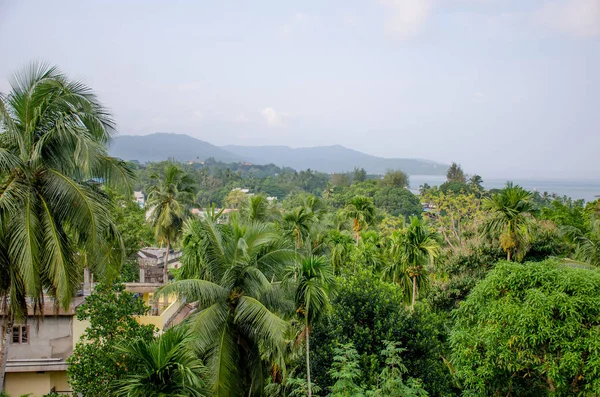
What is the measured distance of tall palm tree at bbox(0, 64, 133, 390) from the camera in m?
8.22

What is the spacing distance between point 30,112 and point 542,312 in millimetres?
11183

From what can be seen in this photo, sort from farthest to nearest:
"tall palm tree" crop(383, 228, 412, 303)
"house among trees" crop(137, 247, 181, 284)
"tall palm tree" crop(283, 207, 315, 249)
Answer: "house among trees" crop(137, 247, 181, 284)
"tall palm tree" crop(283, 207, 315, 249)
"tall palm tree" crop(383, 228, 412, 303)

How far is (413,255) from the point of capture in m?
18.1

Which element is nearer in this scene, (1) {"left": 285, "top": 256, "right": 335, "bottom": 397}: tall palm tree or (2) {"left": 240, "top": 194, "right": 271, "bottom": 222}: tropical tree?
(1) {"left": 285, "top": 256, "right": 335, "bottom": 397}: tall palm tree

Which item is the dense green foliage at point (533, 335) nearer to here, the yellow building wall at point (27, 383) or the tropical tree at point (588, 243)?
the tropical tree at point (588, 243)

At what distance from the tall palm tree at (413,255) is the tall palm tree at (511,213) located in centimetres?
319

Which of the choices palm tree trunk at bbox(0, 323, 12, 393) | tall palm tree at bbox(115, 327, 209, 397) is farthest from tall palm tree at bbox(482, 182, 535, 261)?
palm tree trunk at bbox(0, 323, 12, 393)

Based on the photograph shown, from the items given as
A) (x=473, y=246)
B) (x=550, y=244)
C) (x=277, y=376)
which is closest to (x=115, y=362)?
(x=277, y=376)

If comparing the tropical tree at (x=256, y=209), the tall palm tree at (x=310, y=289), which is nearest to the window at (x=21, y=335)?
the tropical tree at (x=256, y=209)

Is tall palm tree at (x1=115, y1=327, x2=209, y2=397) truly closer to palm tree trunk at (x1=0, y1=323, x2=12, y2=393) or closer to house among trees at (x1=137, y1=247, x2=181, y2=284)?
palm tree trunk at (x1=0, y1=323, x2=12, y2=393)

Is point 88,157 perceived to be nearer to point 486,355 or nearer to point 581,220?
point 486,355

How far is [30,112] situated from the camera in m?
8.68

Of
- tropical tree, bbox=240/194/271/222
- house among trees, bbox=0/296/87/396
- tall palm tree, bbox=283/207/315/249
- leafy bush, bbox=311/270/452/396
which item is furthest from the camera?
tall palm tree, bbox=283/207/315/249

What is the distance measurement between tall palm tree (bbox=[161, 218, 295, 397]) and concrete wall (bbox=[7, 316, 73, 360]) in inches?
257
